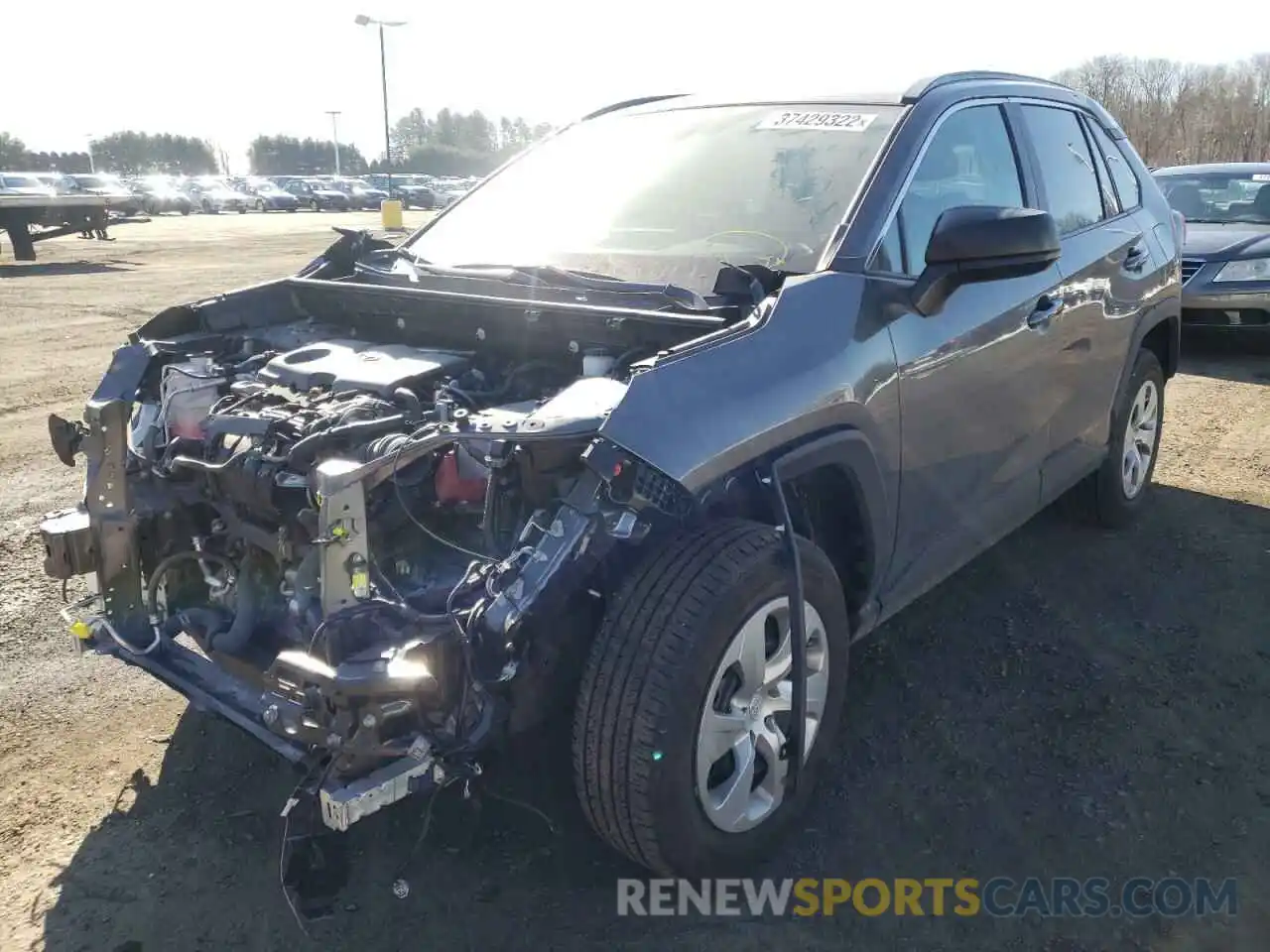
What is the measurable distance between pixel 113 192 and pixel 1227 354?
30.9 metres

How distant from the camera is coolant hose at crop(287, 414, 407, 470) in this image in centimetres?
266

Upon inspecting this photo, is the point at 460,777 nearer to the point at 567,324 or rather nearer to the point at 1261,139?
the point at 567,324

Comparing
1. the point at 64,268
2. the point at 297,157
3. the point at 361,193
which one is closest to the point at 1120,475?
the point at 64,268

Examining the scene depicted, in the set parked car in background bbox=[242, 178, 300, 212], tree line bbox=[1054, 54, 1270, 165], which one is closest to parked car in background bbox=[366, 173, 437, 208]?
parked car in background bbox=[242, 178, 300, 212]

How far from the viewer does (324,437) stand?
267 cm

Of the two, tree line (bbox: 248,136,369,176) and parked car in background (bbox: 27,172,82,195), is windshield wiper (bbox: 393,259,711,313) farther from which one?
tree line (bbox: 248,136,369,176)

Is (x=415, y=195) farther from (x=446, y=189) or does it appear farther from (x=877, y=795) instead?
(x=877, y=795)

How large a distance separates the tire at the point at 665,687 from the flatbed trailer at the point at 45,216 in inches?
814

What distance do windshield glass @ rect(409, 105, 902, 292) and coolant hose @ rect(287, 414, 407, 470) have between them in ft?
3.33

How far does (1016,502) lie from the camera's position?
3861mm

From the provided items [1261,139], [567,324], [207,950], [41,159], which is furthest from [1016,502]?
[41,159]

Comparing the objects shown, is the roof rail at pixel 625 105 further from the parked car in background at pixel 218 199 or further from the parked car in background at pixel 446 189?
the parked car in background at pixel 446 189

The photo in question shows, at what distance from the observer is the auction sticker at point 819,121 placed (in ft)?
11.2

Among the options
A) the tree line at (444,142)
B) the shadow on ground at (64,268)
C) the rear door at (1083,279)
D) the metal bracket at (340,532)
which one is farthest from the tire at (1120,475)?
the tree line at (444,142)
